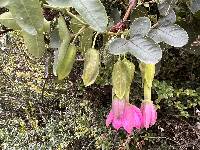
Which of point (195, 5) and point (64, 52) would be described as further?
point (195, 5)

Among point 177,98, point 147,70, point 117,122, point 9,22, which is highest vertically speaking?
point 9,22

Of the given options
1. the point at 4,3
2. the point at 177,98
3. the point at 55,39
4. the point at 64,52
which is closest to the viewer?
the point at 4,3

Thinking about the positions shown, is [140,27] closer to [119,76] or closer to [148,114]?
[119,76]

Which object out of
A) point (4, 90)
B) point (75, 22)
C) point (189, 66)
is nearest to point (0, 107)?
point (4, 90)

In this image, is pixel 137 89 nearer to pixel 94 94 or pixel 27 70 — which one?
pixel 94 94

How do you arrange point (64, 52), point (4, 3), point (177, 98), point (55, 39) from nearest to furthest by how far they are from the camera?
point (4, 3) < point (64, 52) < point (55, 39) < point (177, 98)

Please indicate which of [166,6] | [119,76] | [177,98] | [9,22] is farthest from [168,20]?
[177,98]
